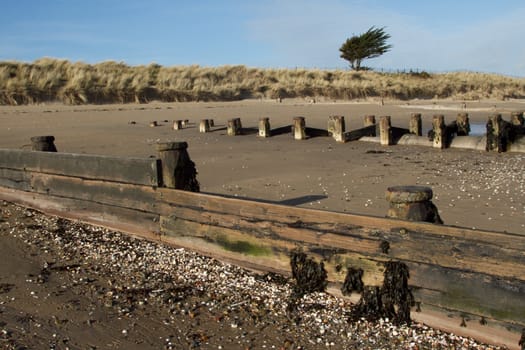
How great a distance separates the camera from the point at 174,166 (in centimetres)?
544

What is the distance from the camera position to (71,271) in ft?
16.6

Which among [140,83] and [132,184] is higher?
[140,83]

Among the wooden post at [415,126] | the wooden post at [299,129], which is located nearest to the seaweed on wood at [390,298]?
the wooden post at [299,129]

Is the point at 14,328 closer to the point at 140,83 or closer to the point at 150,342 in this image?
the point at 150,342

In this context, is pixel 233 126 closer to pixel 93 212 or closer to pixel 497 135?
pixel 497 135

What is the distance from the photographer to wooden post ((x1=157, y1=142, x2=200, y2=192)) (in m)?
5.45

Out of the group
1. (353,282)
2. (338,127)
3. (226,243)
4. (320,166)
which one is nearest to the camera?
(353,282)

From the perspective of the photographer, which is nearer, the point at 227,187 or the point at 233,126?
the point at 227,187

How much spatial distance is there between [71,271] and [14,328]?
1.19m

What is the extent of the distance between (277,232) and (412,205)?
120cm

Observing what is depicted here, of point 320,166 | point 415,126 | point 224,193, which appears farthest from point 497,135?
point 224,193

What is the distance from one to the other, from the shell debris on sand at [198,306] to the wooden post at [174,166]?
2.21 ft

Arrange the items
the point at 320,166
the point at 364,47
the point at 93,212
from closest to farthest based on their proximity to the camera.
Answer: the point at 93,212
the point at 320,166
the point at 364,47

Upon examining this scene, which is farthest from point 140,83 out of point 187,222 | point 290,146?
point 187,222
